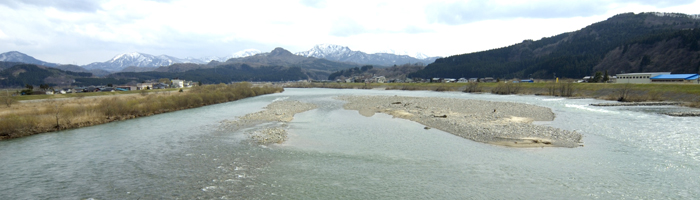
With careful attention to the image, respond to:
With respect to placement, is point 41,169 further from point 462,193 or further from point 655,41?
point 655,41

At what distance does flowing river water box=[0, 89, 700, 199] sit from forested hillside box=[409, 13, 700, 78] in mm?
100244

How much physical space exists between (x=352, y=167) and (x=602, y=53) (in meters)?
154

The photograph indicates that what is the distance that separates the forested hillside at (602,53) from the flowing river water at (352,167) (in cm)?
10024

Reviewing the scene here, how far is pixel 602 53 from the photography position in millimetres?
128250

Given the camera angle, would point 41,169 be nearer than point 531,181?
No

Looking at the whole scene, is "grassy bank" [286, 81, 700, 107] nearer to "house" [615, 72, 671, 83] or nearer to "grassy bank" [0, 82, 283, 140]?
"house" [615, 72, 671, 83]

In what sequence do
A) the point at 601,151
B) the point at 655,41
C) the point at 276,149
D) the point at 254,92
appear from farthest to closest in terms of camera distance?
the point at 655,41 → the point at 254,92 → the point at 276,149 → the point at 601,151

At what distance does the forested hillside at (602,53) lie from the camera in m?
94.6

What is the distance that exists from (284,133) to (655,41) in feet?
449

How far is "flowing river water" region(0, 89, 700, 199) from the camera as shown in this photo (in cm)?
1136

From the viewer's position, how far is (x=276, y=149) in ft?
59.1

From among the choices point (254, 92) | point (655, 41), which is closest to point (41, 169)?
point (254, 92)

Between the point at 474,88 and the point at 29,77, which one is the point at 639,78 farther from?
the point at 29,77

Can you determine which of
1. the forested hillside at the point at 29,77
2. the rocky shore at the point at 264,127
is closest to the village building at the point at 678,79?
the rocky shore at the point at 264,127
